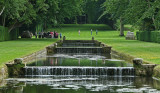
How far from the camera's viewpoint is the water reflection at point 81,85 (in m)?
16.0

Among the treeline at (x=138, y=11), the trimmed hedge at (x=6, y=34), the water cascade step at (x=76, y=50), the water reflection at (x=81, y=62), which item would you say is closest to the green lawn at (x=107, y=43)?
the water reflection at (x=81, y=62)

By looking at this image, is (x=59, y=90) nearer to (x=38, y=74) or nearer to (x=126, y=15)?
(x=38, y=74)

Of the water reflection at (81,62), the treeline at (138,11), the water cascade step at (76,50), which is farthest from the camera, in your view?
the treeline at (138,11)

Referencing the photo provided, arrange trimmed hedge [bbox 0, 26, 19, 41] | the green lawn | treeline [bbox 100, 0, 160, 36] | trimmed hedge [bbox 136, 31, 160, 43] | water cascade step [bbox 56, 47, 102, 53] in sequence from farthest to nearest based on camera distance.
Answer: trimmed hedge [bbox 0, 26, 19, 41] → trimmed hedge [bbox 136, 31, 160, 43] → treeline [bbox 100, 0, 160, 36] → water cascade step [bbox 56, 47, 102, 53] → the green lawn

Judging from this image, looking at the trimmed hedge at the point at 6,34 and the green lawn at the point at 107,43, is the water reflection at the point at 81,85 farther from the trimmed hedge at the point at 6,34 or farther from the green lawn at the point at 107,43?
the trimmed hedge at the point at 6,34

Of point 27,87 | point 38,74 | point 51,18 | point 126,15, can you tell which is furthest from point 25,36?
point 27,87

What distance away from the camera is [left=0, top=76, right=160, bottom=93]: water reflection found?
632 inches

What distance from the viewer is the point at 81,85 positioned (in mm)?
17375

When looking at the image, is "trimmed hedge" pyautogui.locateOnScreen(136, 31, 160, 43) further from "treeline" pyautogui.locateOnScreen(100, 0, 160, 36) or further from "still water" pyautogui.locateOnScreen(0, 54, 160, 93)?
"still water" pyautogui.locateOnScreen(0, 54, 160, 93)

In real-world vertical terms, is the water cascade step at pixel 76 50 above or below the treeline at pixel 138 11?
below

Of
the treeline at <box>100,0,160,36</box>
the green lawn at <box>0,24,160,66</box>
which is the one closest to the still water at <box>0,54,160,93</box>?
the green lawn at <box>0,24,160,66</box>

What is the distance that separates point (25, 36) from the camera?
70.7 m

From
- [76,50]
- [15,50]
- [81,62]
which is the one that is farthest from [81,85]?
[76,50]

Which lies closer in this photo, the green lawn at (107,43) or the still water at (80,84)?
the still water at (80,84)
